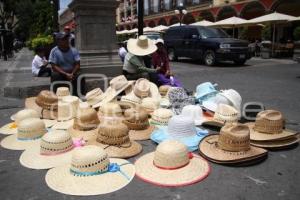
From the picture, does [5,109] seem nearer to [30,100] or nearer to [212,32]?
[30,100]

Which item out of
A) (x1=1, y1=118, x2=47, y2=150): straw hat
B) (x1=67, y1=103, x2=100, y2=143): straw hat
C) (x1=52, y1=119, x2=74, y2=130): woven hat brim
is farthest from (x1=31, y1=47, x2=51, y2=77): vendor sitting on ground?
(x1=1, y1=118, x2=47, y2=150): straw hat

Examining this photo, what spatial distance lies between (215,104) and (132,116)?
1.42 meters

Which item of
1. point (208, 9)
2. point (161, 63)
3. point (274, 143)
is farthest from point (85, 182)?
point (208, 9)

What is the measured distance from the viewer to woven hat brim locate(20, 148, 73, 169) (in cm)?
357

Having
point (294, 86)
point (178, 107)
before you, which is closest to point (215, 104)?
point (178, 107)

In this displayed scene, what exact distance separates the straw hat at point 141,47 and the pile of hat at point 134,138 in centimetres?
118

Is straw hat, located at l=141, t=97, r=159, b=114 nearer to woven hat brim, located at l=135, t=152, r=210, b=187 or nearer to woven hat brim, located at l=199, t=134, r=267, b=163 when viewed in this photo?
woven hat brim, located at l=199, t=134, r=267, b=163

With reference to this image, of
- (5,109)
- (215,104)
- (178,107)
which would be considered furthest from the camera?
(5,109)

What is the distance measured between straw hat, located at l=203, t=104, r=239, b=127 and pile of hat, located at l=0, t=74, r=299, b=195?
0.05 feet

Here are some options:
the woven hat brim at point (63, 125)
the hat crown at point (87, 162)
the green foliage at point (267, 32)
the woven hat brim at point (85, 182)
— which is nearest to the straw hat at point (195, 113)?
the woven hat brim at point (63, 125)

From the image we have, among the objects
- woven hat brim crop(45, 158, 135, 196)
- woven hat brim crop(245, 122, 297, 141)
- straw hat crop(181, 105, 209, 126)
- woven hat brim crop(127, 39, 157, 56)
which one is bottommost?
woven hat brim crop(45, 158, 135, 196)

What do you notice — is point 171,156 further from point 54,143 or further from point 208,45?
point 208,45

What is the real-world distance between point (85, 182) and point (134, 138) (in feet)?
4.76

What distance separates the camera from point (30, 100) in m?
6.45
